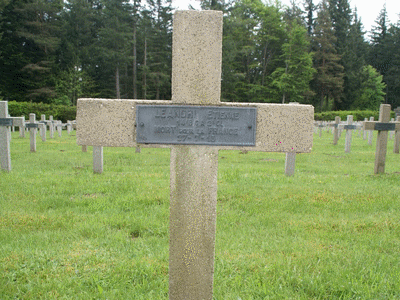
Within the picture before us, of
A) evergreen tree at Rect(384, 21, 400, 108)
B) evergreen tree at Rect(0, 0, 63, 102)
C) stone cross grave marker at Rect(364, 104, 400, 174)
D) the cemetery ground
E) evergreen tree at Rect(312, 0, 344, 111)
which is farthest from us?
evergreen tree at Rect(384, 21, 400, 108)

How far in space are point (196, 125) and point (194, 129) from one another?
0.10 ft

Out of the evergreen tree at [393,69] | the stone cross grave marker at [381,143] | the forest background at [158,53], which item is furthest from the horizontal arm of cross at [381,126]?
the evergreen tree at [393,69]

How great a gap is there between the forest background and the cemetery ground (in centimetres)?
3419

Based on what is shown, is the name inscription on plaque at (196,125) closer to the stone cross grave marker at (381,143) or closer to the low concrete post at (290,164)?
the low concrete post at (290,164)

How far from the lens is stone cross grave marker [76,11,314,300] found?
7.78ft

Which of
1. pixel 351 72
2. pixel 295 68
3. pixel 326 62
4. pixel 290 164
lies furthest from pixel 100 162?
pixel 351 72

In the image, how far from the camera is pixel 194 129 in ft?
7.81

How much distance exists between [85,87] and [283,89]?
82.4 feet

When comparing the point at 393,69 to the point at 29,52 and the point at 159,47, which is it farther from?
the point at 29,52

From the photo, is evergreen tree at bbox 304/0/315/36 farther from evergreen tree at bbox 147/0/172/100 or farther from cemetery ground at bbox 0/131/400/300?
cemetery ground at bbox 0/131/400/300

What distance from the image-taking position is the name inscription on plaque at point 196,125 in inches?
93.5

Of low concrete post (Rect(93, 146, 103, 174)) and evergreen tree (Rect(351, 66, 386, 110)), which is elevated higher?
evergreen tree (Rect(351, 66, 386, 110))

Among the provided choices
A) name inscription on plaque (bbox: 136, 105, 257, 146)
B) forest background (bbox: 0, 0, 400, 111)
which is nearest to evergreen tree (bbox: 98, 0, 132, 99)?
forest background (bbox: 0, 0, 400, 111)

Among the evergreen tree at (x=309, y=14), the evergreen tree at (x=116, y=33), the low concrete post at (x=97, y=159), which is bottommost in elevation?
the low concrete post at (x=97, y=159)
